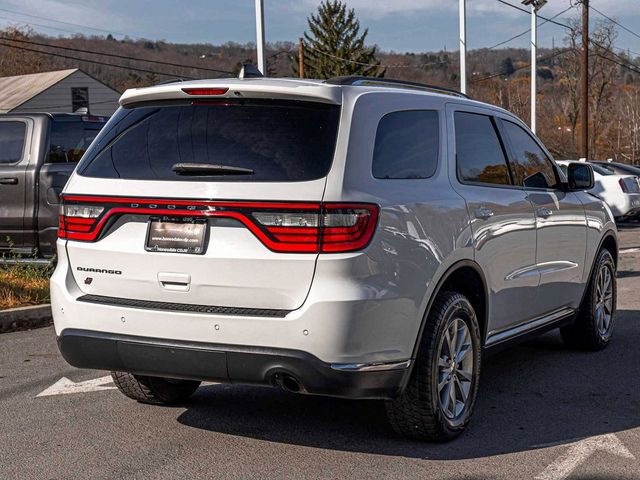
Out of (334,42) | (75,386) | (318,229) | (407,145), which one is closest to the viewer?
(318,229)

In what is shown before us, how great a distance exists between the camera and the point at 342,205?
14.0 ft

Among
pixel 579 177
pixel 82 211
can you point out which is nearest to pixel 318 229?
pixel 82 211

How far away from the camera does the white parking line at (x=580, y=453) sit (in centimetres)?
449

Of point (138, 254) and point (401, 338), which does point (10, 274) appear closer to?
point (138, 254)

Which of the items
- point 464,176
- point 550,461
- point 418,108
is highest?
point 418,108

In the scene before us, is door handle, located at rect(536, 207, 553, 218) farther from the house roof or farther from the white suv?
the house roof

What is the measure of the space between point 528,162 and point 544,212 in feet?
1.23

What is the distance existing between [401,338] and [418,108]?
1.36 meters

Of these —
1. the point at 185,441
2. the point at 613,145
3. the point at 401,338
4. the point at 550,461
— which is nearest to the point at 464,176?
the point at 401,338

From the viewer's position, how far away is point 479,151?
18.7 feet

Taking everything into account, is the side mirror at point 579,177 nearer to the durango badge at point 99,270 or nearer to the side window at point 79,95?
the durango badge at point 99,270

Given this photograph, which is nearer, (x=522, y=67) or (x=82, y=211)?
(x=82, y=211)

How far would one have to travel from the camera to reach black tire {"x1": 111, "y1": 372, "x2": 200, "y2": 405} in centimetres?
556

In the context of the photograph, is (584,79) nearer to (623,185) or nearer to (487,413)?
(623,185)
